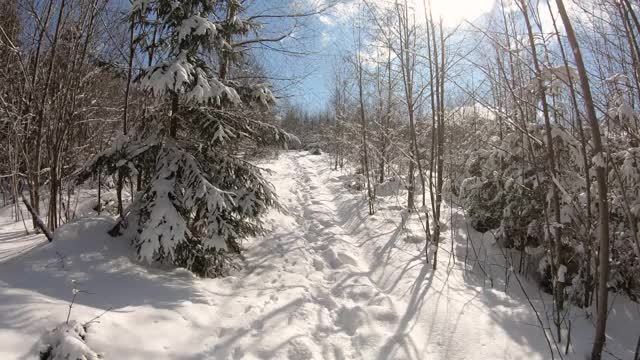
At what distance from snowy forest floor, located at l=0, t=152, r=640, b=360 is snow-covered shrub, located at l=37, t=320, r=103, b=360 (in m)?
0.06

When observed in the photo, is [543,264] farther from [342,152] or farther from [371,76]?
[342,152]

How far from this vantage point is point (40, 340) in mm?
1938

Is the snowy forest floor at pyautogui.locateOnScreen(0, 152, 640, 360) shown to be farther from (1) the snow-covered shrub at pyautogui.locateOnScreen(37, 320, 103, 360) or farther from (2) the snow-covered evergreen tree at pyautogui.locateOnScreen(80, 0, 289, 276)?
(2) the snow-covered evergreen tree at pyautogui.locateOnScreen(80, 0, 289, 276)

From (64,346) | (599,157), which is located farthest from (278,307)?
(599,157)

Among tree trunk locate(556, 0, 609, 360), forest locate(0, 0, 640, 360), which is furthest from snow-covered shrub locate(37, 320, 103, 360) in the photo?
tree trunk locate(556, 0, 609, 360)

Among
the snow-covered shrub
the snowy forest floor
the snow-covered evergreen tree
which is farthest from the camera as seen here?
the snow-covered evergreen tree

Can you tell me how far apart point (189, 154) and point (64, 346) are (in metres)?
2.02

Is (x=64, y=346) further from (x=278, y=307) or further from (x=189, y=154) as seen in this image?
(x=189, y=154)

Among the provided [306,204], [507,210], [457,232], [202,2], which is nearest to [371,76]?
[306,204]

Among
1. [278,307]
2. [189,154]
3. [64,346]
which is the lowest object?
[278,307]

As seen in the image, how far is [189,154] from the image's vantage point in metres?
3.51

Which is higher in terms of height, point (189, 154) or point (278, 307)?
point (189, 154)

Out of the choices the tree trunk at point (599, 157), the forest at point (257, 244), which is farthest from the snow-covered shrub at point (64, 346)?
the tree trunk at point (599, 157)

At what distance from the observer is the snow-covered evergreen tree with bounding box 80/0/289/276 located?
3.20 metres
